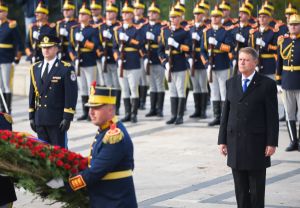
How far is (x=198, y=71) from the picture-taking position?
1753 centimetres

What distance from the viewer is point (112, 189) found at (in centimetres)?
708

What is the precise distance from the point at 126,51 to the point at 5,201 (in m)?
9.46

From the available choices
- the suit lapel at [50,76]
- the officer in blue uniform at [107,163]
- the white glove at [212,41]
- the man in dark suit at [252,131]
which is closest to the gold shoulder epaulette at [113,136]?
the officer in blue uniform at [107,163]

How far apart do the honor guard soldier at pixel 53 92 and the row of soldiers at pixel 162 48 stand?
18.4ft

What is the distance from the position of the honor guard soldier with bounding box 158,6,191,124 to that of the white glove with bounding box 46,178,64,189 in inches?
389

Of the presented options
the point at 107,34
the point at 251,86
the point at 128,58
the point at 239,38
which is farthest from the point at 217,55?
the point at 251,86

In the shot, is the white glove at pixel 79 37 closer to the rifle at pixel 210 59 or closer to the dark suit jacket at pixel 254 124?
the rifle at pixel 210 59

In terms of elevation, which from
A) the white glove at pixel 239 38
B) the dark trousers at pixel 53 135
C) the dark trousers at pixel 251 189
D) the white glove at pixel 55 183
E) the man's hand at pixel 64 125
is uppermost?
the white glove at pixel 239 38

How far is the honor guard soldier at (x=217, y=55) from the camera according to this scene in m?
16.7

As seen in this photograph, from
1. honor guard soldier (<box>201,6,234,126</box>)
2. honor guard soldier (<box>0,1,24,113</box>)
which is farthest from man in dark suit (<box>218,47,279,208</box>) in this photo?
honor guard soldier (<box>0,1,24,113</box>)

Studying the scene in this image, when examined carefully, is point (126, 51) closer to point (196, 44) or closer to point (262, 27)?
point (196, 44)

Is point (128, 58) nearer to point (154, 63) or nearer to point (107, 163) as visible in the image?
point (154, 63)

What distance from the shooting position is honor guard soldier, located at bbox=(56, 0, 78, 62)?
1848 centimetres

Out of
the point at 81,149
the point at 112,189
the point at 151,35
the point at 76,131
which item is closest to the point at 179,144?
the point at 81,149
